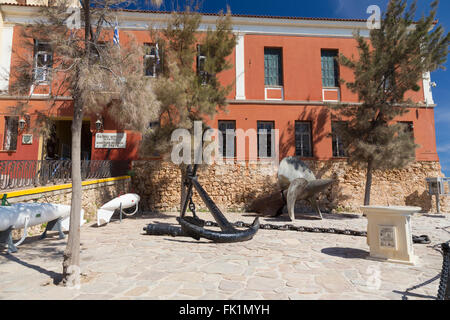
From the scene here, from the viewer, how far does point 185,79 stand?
27.9 feet

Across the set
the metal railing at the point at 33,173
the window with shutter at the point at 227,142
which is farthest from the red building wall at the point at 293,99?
the metal railing at the point at 33,173

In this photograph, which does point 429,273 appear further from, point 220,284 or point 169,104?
point 169,104

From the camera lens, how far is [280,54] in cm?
1263

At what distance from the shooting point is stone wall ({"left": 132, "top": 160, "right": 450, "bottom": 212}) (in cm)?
1133

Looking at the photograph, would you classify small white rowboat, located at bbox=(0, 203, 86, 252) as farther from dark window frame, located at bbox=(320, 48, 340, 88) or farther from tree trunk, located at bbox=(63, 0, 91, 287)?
dark window frame, located at bbox=(320, 48, 340, 88)

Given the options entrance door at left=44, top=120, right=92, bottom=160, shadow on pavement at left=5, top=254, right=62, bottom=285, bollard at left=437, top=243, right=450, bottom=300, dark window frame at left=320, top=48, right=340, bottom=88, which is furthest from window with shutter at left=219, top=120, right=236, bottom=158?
bollard at left=437, top=243, right=450, bottom=300

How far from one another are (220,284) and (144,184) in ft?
29.7

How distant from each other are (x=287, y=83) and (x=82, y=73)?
10.7m

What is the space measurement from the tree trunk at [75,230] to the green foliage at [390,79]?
9.55 meters

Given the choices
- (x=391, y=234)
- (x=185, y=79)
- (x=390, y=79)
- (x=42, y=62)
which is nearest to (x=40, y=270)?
(x=42, y=62)

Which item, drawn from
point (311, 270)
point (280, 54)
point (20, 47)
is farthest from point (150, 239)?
point (280, 54)

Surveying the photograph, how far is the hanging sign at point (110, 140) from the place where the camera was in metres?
11.1

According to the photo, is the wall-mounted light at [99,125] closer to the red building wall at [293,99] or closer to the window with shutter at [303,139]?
the red building wall at [293,99]

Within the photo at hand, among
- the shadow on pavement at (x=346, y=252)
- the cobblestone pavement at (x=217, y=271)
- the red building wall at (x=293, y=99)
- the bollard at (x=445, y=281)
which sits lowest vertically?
the shadow on pavement at (x=346, y=252)
